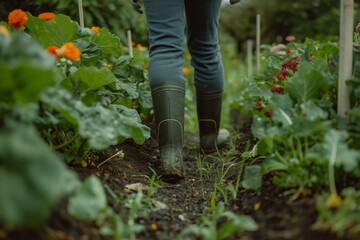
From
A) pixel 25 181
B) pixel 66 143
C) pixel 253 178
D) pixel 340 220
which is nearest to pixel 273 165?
pixel 253 178

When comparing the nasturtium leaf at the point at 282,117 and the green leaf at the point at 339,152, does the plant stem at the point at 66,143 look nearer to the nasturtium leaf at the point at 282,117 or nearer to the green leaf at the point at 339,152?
the nasturtium leaf at the point at 282,117

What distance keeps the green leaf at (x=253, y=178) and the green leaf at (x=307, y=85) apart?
301 mm

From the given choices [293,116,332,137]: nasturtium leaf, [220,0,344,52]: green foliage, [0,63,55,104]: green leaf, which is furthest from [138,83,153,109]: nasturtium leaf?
[220,0,344,52]: green foliage

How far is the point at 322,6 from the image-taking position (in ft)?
26.3

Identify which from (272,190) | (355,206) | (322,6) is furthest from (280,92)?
(322,6)

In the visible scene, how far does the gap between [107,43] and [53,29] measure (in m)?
0.27

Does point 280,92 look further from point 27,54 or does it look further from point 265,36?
point 265,36

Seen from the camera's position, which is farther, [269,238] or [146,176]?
[146,176]

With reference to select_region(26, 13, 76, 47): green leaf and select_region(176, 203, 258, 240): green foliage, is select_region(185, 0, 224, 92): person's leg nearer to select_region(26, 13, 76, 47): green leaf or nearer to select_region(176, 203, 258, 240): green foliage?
select_region(26, 13, 76, 47): green leaf

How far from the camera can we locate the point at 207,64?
8.24 feet

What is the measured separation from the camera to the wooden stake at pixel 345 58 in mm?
1580

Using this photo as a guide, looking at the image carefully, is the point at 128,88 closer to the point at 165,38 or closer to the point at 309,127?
the point at 165,38

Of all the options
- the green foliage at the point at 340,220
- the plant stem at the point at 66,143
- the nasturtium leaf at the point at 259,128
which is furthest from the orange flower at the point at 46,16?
the green foliage at the point at 340,220

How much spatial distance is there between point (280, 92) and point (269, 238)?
0.72 m
